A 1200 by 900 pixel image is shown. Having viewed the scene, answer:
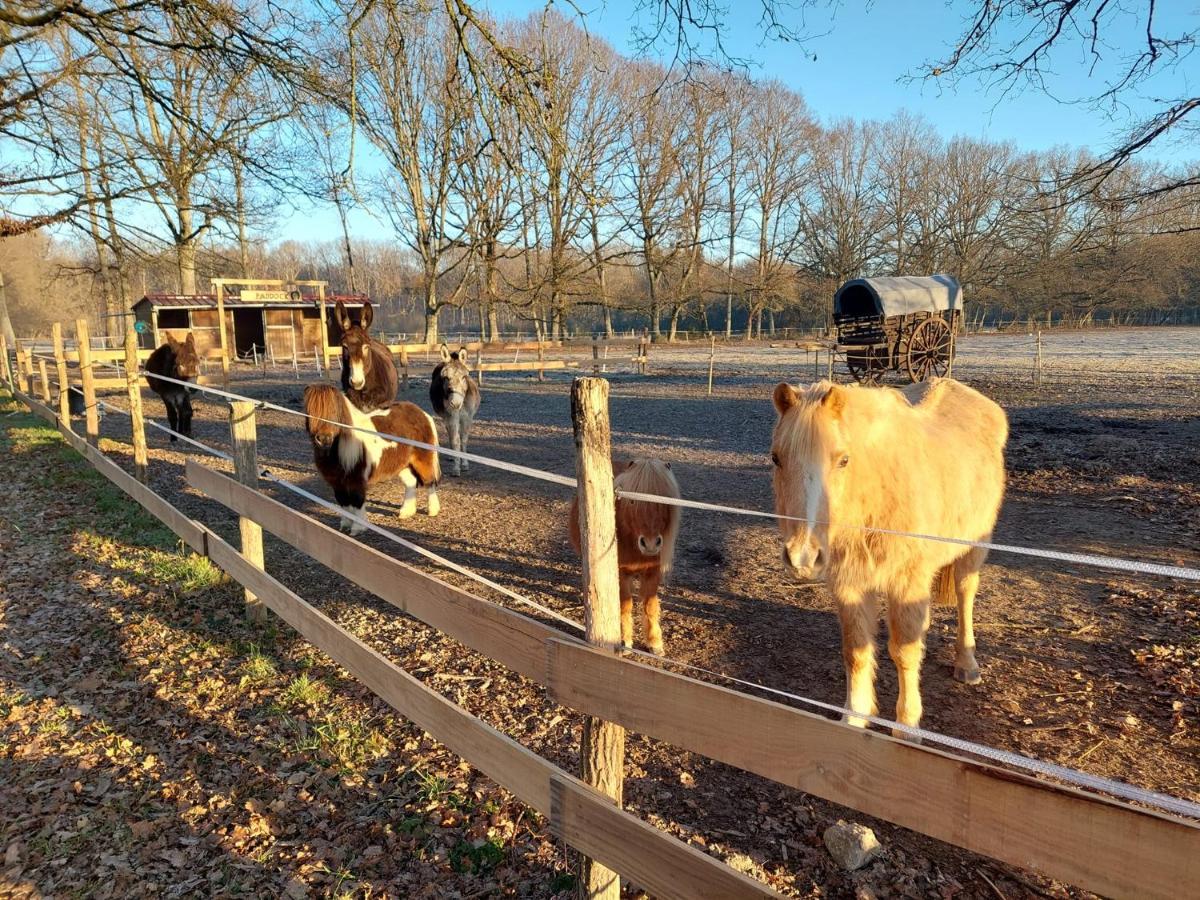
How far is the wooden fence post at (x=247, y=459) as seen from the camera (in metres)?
4.70

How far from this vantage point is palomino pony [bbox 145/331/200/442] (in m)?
12.2

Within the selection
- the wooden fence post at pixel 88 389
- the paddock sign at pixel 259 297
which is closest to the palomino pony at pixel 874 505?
the wooden fence post at pixel 88 389

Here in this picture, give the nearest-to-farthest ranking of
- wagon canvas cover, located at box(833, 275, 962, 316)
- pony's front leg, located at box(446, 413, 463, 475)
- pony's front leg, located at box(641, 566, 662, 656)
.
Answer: pony's front leg, located at box(641, 566, 662, 656)
pony's front leg, located at box(446, 413, 463, 475)
wagon canvas cover, located at box(833, 275, 962, 316)

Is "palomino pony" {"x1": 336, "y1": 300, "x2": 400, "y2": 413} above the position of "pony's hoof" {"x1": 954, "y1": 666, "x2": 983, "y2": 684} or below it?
above

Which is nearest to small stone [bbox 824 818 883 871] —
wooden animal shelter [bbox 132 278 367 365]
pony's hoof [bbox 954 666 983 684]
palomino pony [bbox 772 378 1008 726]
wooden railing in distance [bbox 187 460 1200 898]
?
palomino pony [bbox 772 378 1008 726]

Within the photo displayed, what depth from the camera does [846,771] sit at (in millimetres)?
1566

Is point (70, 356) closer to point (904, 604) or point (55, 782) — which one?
point (55, 782)

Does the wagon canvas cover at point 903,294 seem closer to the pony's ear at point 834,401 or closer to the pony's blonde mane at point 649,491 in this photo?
the pony's blonde mane at point 649,491

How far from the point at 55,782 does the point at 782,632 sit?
14.2 ft

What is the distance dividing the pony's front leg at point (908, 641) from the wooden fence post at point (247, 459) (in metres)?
4.17

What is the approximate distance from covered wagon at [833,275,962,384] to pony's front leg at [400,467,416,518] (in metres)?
17.0

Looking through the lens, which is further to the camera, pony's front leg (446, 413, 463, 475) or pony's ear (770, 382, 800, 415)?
pony's front leg (446, 413, 463, 475)

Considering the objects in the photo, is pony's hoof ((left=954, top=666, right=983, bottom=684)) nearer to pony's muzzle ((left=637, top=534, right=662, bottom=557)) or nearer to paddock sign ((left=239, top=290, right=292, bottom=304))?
pony's muzzle ((left=637, top=534, right=662, bottom=557))

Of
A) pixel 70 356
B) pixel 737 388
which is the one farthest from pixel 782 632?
pixel 70 356
